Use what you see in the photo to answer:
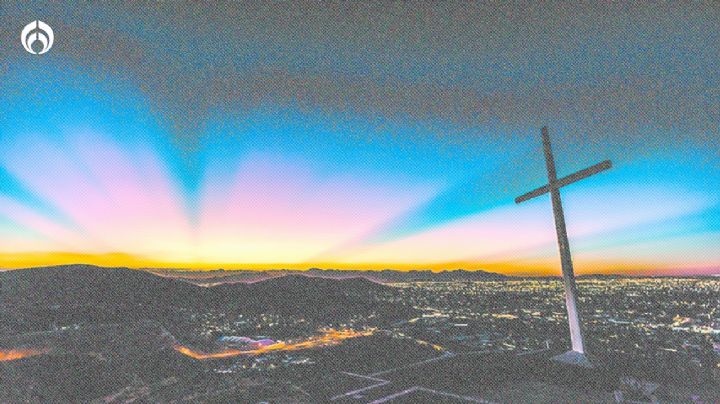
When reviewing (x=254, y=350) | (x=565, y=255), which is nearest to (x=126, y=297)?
(x=254, y=350)

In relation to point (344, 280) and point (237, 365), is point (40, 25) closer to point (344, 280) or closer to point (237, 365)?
point (237, 365)

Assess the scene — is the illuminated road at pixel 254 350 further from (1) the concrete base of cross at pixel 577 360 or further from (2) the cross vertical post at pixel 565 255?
(2) the cross vertical post at pixel 565 255

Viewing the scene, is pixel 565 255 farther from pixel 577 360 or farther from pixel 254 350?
pixel 254 350

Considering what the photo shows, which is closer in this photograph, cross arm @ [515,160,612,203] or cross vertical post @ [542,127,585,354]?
cross arm @ [515,160,612,203]

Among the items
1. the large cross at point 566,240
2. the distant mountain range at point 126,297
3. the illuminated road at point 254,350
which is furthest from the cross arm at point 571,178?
the distant mountain range at point 126,297

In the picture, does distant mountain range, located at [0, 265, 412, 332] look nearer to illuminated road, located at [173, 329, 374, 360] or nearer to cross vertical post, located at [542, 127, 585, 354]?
illuminated road, located at [173, 329, 374, 360]

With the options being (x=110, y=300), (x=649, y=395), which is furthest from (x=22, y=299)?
(x=649, y=395)

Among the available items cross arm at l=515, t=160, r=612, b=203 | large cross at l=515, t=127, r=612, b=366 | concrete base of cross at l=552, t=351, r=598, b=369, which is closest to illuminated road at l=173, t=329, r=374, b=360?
concrete base of cross at l=552, t=351, r=598, b=369

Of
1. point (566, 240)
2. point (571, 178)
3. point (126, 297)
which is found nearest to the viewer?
point (571, 178)
